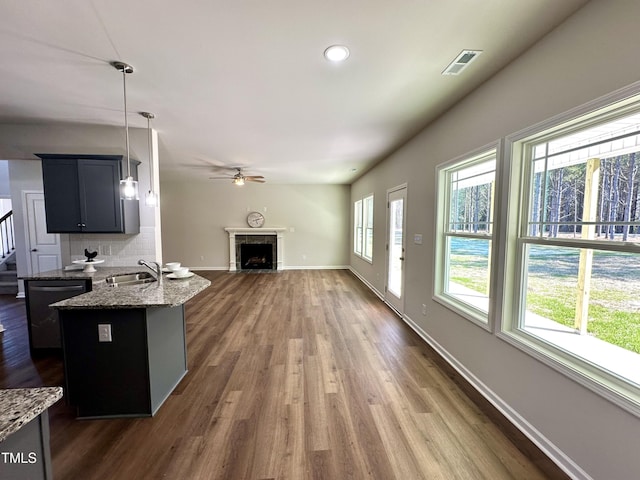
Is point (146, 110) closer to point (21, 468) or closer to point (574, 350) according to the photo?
point (21, 468)

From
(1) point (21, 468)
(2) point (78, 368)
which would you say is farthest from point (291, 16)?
(2) point (78, 368)

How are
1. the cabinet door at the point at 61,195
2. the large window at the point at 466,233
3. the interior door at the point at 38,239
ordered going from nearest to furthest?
the large window at the point at 466,233, the cabinet door at the point at 61,195, the interior door at the point at 38,239

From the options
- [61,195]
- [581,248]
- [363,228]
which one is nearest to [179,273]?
[61,195]

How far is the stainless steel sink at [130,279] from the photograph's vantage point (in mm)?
2652

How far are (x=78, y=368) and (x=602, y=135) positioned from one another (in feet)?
12.6

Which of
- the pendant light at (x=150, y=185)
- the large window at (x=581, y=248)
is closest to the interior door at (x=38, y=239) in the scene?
the pendant light at (x=150, y=185)

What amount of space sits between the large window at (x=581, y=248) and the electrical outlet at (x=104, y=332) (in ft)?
10.0

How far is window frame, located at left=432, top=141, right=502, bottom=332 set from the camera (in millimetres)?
2184

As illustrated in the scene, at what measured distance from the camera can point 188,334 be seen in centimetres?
348

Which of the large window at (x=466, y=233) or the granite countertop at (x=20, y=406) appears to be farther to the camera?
the large window at (x=466, y=233)

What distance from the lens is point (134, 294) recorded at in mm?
2080

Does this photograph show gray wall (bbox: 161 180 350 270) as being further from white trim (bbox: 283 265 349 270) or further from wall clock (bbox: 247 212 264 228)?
wall clock (bbox: 247 212 264 228)

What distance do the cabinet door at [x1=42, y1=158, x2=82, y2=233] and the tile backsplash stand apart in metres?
0.28

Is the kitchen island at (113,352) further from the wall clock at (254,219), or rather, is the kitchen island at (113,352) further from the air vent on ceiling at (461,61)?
the wall clock at (254,219)
